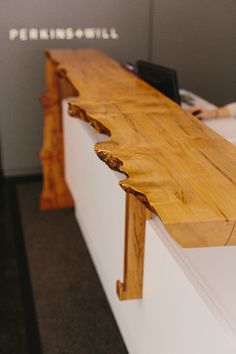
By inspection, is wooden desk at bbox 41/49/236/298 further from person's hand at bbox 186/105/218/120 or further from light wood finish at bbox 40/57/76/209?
Answer: light wood finish at bbox 40/57/76/209

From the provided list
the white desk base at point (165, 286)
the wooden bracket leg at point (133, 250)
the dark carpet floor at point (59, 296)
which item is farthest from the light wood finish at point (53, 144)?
the wooden bracket leg at point (133, 250)

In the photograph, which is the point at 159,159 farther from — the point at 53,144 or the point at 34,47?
the point at 34,47

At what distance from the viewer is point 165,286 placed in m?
1.23

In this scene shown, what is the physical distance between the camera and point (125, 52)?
11.1 feet

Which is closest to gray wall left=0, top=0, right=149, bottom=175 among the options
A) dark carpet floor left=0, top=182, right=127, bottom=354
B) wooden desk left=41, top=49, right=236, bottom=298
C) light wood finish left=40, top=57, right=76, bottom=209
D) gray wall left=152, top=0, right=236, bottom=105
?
gray wall left=152, top=0, right=236, bottom=105

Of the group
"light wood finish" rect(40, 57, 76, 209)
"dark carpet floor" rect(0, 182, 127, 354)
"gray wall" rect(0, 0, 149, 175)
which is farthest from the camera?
"gray wall" rect(0, 0, 149, 175)

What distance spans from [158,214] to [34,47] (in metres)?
2.61

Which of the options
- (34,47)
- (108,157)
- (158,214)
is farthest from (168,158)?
(34,47)

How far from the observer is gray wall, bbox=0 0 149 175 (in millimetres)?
3135

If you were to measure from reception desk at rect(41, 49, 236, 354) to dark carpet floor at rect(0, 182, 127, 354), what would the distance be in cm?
13

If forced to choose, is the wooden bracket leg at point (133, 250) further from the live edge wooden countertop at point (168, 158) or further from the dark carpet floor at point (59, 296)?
the dark carpet floor at point (59, 296)

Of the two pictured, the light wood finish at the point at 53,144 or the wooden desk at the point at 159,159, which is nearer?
the wooden desk at the point at 159,159

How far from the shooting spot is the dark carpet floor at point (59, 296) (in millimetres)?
1933

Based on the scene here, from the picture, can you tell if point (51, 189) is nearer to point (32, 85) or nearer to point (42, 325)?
point (32, 85)
